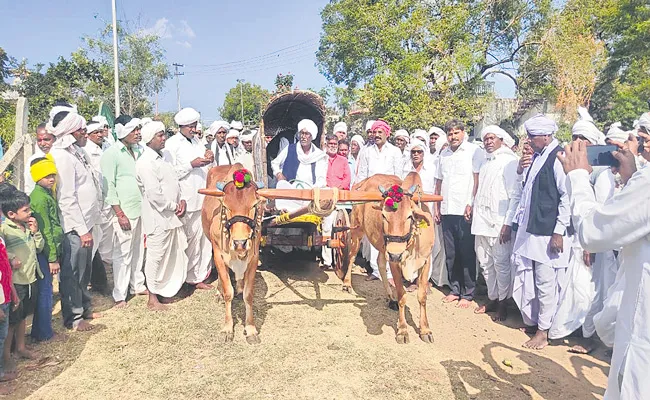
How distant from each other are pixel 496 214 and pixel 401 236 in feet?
6.58

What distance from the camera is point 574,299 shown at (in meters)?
4.82

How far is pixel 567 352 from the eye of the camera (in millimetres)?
4742

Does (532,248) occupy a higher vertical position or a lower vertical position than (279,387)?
higher

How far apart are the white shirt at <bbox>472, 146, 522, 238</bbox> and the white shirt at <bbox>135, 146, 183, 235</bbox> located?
4.05m

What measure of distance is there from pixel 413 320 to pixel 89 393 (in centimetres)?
362

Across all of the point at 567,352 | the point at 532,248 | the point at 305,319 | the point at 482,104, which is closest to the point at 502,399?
the point at 567,352

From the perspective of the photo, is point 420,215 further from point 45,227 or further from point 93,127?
point 93,127

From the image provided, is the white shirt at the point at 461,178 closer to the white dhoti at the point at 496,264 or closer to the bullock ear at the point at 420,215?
the white dhoti at the point at 496,264

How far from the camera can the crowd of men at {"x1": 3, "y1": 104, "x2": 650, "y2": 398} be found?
4.81 meters

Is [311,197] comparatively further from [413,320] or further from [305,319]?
[413,320]

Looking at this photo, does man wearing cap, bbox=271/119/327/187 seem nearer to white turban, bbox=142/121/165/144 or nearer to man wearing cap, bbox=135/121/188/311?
man wearing cap, bbox=135/121/188/311

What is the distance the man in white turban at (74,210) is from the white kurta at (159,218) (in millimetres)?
607

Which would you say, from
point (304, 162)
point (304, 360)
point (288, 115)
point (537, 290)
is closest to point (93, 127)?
point (304, 162)

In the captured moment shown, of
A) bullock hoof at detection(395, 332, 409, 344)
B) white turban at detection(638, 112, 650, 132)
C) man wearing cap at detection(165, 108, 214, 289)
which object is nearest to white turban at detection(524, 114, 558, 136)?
white turban at detection(638, 112, 650, 132)
